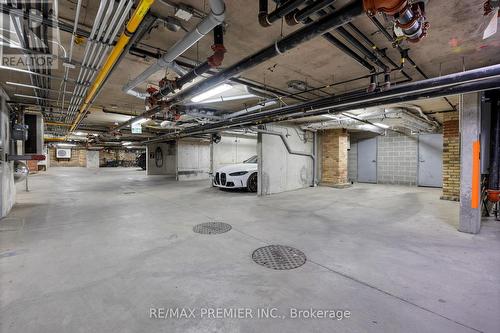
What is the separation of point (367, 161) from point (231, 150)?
6.67 m

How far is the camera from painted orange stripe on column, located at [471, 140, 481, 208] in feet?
11.3

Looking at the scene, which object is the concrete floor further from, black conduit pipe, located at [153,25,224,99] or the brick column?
the brick column

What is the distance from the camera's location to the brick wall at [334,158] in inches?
345

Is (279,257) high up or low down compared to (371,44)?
down

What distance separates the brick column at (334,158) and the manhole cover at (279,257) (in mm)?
6666

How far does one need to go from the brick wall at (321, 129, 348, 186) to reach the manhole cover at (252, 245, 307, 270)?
6727mm

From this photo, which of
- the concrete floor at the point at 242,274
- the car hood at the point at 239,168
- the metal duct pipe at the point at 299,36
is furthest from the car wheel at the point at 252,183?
the metal duct pipe at the point at 299,36

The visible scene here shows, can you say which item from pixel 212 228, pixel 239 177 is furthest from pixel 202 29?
pixel 239 177

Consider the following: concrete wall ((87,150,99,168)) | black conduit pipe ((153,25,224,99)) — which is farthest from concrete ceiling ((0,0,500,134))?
concrete wall ((87,150,99,168))

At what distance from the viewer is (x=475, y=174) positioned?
3.48 meters

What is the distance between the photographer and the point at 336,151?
8844 millimetres

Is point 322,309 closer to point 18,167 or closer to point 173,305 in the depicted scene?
point 173,305

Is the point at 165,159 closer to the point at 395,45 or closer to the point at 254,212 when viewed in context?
the point at 254,212

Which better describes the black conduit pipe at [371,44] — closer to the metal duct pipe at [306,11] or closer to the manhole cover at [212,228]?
the metal duct pipe at [306,11]
